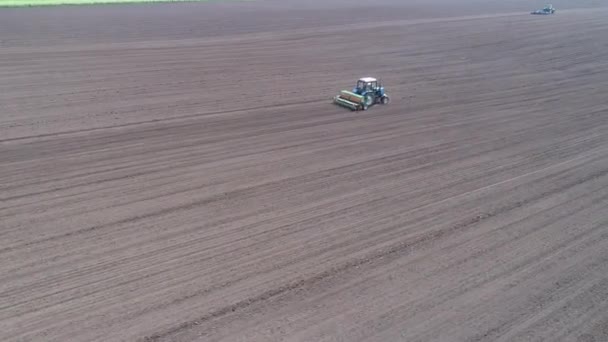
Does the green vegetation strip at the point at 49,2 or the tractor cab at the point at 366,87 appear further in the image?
the green vegetation strip at the point at 49,2

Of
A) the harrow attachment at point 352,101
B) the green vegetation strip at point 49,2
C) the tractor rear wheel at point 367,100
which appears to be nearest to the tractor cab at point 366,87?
the tractor rear wheel at point 367,100

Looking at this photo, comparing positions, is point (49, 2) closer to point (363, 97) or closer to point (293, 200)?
point (363, 97)

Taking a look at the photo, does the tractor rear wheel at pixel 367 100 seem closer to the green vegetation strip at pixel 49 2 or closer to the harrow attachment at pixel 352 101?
the harrow attachment at pixel 352 101

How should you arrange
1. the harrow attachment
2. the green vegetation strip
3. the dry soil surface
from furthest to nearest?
the green vegetation strip < the harrow attachment < the dry soil surface

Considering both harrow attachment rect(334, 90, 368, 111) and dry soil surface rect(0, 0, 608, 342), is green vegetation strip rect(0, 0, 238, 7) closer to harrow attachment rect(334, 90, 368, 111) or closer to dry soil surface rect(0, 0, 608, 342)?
dry soil surface rect(0, 0, 608, 342)

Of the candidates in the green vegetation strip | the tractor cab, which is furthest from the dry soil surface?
the green vegetation strip

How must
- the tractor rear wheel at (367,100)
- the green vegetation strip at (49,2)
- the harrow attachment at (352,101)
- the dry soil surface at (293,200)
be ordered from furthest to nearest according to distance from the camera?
the green vegetation strip at (49,2) → the tractor rear wheel at (367,100) → the harrow attachment at (352,101) → the dry soil surface at (293,200)
